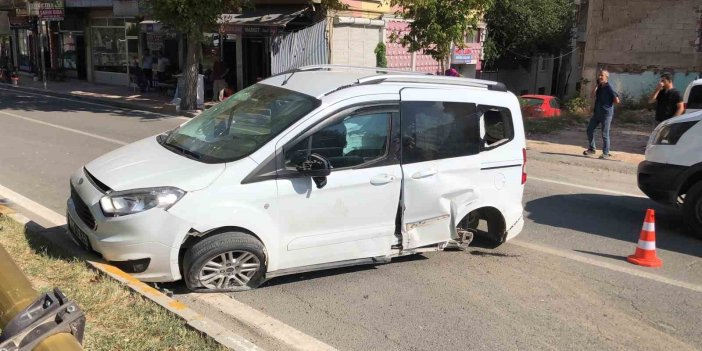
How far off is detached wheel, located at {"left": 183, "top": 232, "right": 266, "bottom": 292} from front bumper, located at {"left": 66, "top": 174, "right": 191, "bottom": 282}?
13 cm

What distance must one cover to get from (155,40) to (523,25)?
743 inches

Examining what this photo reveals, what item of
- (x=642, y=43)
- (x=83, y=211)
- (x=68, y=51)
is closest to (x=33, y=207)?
(x=83, y=211)

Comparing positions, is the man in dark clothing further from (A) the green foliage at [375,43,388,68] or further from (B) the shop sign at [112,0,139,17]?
(B) the shop sign at [112,0,139,17]

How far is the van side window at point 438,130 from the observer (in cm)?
515

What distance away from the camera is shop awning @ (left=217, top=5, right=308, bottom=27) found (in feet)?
62.1

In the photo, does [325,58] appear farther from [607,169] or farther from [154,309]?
[154,309]

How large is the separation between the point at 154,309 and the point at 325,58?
16259mm

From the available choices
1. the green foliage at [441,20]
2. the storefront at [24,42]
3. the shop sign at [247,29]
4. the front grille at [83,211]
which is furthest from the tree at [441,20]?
the storefront at [24,42]

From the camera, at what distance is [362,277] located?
5.21 meters

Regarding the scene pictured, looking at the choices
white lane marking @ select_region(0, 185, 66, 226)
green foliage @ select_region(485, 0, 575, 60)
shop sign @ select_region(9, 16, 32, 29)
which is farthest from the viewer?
green foliage @ select_region(485, 0, 575, 60)

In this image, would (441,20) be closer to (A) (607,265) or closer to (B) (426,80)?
(B) (426,80)

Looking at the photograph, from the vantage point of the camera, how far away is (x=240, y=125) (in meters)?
5.14

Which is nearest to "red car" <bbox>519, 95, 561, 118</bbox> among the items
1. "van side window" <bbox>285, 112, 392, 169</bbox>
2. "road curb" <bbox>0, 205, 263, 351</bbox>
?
"van side window" <bbox>285, 112, 392, 169</bbox>

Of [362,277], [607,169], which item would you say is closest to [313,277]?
[362,277]
